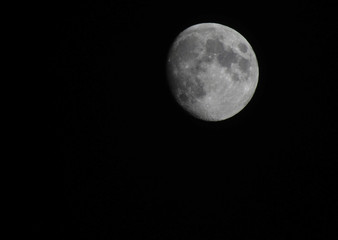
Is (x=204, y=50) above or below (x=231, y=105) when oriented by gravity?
above

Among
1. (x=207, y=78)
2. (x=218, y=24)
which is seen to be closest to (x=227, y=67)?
(x=207, y=78)

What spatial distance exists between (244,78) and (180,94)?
75 cm

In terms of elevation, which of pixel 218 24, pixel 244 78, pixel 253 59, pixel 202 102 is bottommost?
pixel 202 102

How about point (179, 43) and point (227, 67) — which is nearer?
point (227, 67)

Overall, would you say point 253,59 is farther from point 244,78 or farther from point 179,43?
point 179,43

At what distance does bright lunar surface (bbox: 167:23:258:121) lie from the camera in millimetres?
3359

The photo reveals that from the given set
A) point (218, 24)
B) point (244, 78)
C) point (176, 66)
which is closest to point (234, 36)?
point (218, 24)

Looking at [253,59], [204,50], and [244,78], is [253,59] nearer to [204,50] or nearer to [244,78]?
[244,78]

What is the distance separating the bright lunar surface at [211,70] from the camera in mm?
3359

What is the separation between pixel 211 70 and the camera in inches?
131

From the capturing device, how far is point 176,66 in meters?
3.54

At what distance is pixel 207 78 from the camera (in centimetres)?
335

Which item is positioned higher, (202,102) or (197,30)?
(197,30)

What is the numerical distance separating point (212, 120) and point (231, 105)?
13.3 inches
